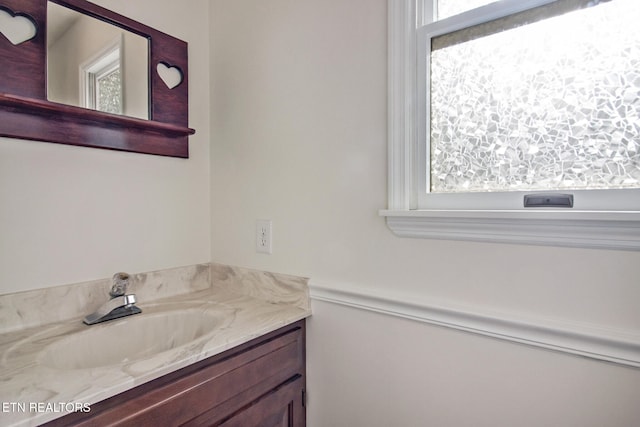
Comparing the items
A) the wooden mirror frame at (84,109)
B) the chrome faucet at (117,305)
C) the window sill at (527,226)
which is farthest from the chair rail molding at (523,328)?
the wooden mirror frame at (84,109)

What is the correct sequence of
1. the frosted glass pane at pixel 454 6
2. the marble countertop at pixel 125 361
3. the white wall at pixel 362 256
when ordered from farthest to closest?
1. the frosted glass pane at pixel 454 6
2. the white wall at pixel 362 256
3. the marble countertop at pixel 125 361

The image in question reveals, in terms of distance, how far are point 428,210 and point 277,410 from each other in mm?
734

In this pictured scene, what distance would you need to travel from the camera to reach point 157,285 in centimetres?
123

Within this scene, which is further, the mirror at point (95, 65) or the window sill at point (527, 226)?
the mirror at point (95, 65)

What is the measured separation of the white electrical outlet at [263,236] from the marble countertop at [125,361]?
11 centimetres

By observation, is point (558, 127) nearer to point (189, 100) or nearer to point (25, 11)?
point (189, 100)

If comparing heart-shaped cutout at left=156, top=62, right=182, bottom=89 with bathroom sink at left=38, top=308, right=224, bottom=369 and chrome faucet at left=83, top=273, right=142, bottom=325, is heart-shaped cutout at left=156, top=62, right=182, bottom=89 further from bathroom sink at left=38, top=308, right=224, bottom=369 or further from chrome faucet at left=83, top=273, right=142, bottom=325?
bathroom sink at left=38, top=308, right=224, bottom=369

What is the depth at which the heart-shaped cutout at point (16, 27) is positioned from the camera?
88 cm

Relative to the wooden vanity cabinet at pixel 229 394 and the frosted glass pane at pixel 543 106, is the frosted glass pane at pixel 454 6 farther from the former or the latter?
the wooden vanity cabinet at pixel 229 394

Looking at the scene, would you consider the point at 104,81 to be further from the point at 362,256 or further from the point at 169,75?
the point at 362,256

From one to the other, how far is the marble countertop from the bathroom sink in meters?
0.01

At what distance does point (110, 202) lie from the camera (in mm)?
1103

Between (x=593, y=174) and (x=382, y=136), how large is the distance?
19.3 inches

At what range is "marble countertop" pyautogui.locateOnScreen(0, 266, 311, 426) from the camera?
0.58 meters
